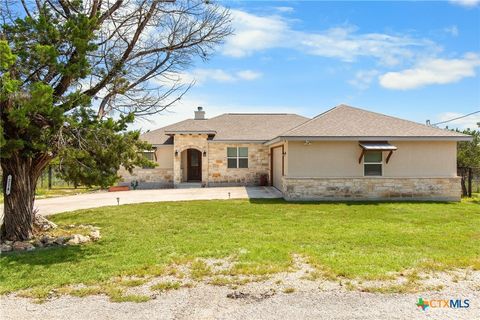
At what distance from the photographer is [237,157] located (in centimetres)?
2000

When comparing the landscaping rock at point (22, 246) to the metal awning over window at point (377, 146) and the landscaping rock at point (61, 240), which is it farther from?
the metal awning over window at point (377, 146)

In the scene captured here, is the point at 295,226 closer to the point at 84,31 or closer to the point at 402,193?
the point at 84,31

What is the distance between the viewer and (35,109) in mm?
5684

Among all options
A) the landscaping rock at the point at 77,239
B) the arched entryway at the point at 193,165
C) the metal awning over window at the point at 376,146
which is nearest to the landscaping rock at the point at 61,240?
the landscaping rock at the point at 77,239

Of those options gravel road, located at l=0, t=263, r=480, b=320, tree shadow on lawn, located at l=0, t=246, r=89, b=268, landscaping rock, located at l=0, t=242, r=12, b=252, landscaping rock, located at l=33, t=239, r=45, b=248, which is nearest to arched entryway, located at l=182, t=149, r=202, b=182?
landscaping rock, located at l=33, t=239, r=45, b=248

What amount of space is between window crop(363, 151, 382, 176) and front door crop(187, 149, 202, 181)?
37.2 ft

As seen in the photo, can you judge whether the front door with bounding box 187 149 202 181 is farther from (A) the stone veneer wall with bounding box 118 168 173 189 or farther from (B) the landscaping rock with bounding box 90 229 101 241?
(B) the landscaping rock with bounding box 90 229 101 241

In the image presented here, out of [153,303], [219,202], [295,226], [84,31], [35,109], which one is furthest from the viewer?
[219,202]

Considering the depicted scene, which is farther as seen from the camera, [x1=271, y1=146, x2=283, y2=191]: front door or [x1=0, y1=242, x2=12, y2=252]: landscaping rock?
[x1=271, y1=146, x2=283, y2=191]: front door

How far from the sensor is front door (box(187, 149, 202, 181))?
72.7 ft

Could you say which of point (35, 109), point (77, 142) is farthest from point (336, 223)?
point (35, 109)

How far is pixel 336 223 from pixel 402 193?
22.2 feet

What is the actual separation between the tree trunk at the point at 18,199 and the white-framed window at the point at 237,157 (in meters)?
13.1

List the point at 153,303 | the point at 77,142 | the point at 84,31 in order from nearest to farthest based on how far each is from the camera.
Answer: the point at 153,303
the point at 84,31
the point at 77,142
